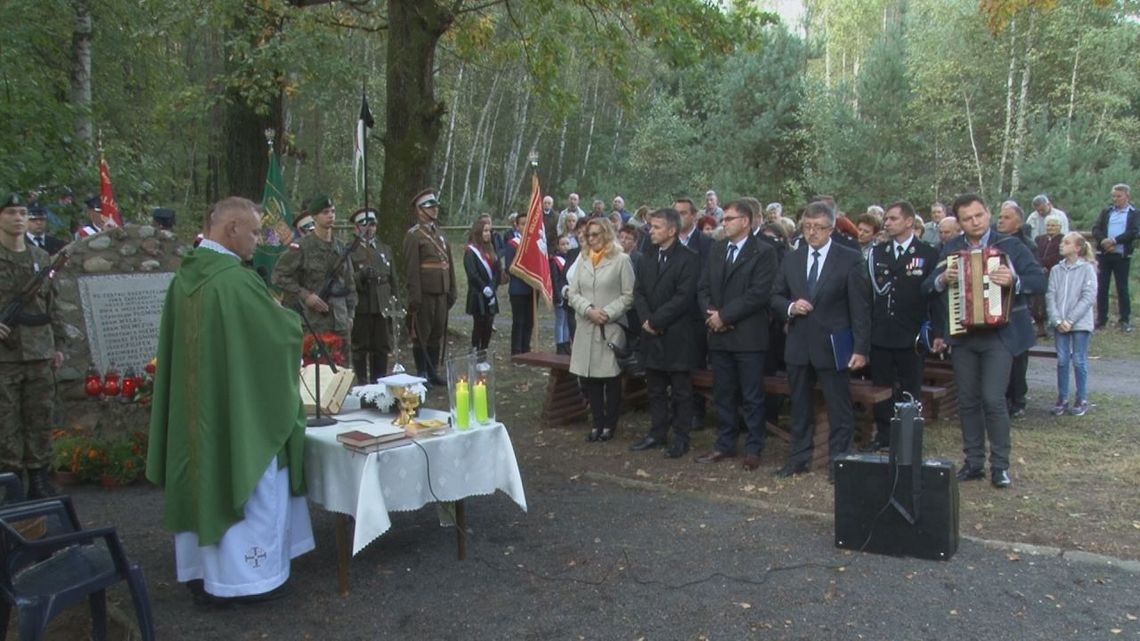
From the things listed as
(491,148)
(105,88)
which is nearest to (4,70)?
(105,88)

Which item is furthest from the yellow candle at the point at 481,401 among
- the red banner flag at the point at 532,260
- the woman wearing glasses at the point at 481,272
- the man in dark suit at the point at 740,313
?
the woman wearing glasses at the point at 481,272

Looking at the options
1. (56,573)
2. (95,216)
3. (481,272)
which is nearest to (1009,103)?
(481,272)

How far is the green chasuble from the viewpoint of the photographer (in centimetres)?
469

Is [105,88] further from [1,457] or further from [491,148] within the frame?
[491,148]

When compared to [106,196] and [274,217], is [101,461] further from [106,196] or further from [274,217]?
[274,217]

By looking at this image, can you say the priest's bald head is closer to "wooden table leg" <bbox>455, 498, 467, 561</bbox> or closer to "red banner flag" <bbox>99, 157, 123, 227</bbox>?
"wooden table leg" <bbox>455, 498, 467, 561</bbox>

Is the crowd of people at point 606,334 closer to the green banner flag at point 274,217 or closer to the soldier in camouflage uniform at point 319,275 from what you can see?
the soldier in camouflage uniform at point 319,275

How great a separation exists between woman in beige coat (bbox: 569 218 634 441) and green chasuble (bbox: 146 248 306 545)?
3886 millimetres

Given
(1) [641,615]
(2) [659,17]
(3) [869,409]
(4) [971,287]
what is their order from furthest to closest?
(2) [659,17]
(3) [869,409]
(4) [971,287]
(1) [641,615]

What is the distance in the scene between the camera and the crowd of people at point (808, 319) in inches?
270

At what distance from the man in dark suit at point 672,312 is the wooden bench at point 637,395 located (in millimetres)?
468

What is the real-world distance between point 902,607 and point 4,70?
9.13 metres

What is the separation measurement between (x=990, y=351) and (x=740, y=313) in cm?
185

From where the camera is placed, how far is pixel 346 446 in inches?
195
